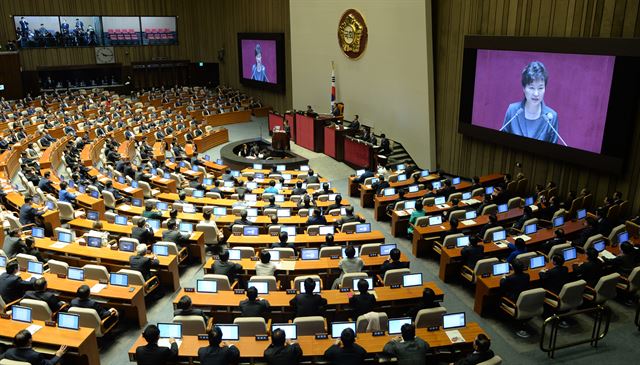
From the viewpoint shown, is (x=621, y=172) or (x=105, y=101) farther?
(x=105, y=101)

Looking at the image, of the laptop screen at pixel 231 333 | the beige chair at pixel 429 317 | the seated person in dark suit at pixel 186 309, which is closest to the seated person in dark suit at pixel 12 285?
the seated person in dark suit at pixel 186 309

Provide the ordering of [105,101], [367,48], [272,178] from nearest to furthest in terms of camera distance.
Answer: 1. [272,178]
2. [367,48]
3. [105,101]

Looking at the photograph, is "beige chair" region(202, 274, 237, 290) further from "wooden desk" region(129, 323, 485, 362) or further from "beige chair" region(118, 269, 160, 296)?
"wooden desk" region(129, 323, 485, 362)

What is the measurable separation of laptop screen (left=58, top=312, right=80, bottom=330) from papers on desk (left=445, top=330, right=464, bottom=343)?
4.94 meters

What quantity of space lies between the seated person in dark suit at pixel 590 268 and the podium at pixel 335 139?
439 inches

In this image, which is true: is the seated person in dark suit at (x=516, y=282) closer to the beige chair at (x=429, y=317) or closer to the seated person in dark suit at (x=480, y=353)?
the beige chair at (x=429, y=317)

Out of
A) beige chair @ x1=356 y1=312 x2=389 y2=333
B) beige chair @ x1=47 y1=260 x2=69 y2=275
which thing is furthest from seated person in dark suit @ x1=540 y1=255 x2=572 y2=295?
beige chair @ x1=47 y1=260 x2=69 y2=275

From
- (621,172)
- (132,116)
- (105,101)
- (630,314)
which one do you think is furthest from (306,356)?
(105,101)

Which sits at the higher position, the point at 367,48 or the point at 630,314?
the point at 367,48

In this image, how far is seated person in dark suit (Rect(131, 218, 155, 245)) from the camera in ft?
32.2

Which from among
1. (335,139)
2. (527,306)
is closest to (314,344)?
(527,306)

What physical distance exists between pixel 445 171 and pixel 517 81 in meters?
4.37

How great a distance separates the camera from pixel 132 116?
23672 mm

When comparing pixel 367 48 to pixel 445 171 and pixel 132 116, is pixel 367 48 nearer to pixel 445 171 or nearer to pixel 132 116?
pixel 445 171
